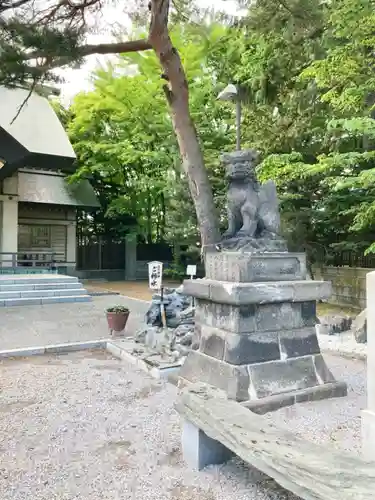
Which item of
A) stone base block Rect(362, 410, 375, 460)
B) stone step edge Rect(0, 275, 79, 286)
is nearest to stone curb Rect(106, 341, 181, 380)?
stone base block Rect(362, 410, 375, 460)

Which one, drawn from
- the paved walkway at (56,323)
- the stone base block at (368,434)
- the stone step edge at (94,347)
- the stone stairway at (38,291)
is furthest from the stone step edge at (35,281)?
the stone base block at (368,434)

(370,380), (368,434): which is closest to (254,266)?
(370,380)

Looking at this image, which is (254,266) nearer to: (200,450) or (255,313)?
(255,313)

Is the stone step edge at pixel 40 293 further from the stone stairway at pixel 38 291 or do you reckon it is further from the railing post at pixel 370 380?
the railing post at pixel 370 380

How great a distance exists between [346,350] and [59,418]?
4518 millimetres

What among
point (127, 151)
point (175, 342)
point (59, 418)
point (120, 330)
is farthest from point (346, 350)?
point (127, 151)

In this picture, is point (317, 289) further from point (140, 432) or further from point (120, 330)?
point (120, 330)

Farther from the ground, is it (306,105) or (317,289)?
(306,105)

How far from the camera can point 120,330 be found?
7.67m

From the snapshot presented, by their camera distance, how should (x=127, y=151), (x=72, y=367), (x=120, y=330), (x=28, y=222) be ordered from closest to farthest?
1. (x=72, y=367)
2. (x=120, y=330)
3. (x=127, y=151)
4. (x=28, y=222)

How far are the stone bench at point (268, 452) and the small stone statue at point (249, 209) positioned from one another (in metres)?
1.62

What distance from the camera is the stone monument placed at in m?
3.88

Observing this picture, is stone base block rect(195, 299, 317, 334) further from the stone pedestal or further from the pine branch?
the pine branch

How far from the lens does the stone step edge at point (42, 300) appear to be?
484 inches
